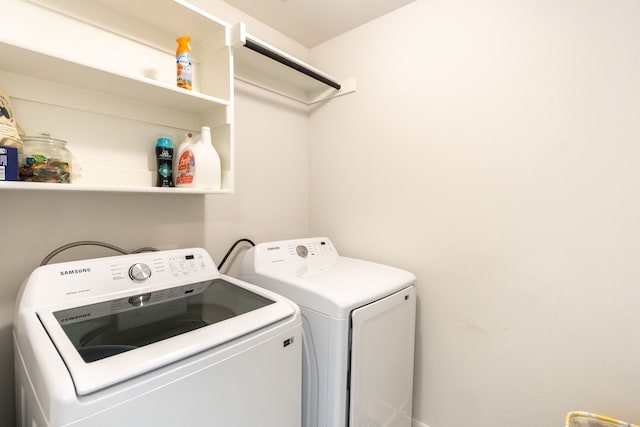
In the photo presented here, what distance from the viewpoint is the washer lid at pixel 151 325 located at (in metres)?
0.67

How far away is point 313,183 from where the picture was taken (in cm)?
217

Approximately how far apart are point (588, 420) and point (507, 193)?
35.7 inches

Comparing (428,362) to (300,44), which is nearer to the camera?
(428,362)

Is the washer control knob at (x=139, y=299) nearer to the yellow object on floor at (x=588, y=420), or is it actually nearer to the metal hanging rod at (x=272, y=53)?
the metal hanging rod at (x=272, y=53)

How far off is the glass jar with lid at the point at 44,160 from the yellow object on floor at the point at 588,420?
6.64ft

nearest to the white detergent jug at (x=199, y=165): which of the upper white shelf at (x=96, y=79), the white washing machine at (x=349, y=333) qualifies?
the upper white shelf at (x=96, y=79)

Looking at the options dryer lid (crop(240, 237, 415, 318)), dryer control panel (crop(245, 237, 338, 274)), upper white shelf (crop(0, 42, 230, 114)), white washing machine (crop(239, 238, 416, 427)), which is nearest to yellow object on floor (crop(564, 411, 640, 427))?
white washing machine (crop(239, 238, 416, 427))

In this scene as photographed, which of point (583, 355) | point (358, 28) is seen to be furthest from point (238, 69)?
point (583, 355)

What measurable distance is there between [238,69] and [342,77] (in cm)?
66

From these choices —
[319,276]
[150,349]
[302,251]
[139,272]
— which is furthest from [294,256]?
[150,349]

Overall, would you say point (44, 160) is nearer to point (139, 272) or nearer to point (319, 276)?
point (139, 272)

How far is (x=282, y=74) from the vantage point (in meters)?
1.87

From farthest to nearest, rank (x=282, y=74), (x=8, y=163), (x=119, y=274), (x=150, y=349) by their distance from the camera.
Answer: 1. (x=282, y=74)
2. (x=119, y=274)
3. (x=8, y=163)
4. (x=150, y=349)

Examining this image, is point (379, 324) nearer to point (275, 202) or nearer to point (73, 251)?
point (275, 202)
